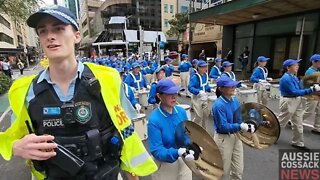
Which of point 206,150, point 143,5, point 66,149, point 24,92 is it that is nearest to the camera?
point 66,149

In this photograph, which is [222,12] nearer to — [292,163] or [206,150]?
[292,163]

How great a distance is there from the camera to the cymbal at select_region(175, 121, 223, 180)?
2.73m

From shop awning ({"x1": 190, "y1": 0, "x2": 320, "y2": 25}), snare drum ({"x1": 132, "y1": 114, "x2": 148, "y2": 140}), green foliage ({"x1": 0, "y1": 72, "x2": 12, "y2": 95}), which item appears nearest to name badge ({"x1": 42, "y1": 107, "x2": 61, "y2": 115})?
snare drum ({"x1": 132, "y1": 114, "x2": 148, "y2": 140})

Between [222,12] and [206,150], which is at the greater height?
[222,12]

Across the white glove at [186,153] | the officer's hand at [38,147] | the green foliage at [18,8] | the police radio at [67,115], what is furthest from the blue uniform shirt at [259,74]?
the green foliage at [18,8]

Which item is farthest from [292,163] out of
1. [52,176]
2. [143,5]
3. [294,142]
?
[143,5]

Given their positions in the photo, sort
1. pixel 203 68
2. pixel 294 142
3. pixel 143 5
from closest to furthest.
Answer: pixel 294 142
pixel 203 68
pixel 143 5

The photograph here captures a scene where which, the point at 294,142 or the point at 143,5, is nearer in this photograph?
the point at 294,142

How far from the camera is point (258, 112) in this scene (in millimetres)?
3635

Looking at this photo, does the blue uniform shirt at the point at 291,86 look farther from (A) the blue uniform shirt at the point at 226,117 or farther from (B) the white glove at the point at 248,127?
(B) the white glove at the point at 248,127

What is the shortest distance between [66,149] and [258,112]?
298cm

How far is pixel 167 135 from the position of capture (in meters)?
2.91

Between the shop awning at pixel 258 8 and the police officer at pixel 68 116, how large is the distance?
1186cm

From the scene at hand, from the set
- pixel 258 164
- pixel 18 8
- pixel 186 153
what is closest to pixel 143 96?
pixel 258 164
